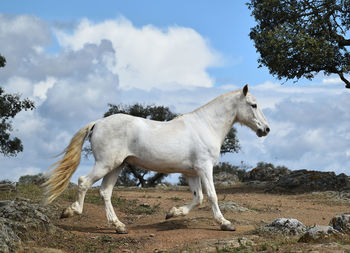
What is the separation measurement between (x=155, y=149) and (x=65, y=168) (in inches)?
74.2

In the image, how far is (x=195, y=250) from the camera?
683 cm

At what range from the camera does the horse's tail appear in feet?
28.4

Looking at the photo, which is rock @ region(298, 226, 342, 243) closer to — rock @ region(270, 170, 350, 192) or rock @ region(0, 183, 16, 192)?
rock @ region(0, 183, 16, 192)

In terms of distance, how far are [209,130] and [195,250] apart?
2834 millimetres

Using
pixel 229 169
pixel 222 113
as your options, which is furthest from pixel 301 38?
pixel 229 169

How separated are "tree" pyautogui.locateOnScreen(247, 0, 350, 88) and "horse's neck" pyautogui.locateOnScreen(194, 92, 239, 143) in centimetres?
1019

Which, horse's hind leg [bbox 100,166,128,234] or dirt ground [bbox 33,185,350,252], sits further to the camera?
horse's hind leg [bbox 100,166,128,234]

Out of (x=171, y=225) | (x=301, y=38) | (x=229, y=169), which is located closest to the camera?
(x=171, y=225)

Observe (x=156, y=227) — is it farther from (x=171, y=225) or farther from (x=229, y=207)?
(x=229, y=207)

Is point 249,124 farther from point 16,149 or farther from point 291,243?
point 16,149

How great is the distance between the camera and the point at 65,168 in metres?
8.82

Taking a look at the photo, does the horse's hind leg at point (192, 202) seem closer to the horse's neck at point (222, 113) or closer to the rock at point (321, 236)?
the horse's neck at point (222, 113)

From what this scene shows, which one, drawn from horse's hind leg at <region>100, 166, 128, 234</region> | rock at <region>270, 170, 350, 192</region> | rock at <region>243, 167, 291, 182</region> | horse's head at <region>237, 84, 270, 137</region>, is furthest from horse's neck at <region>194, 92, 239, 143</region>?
rock at <region>243, 167, 291, 182</region>

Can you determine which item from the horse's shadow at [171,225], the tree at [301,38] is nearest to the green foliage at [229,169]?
the tree at [301,38]
